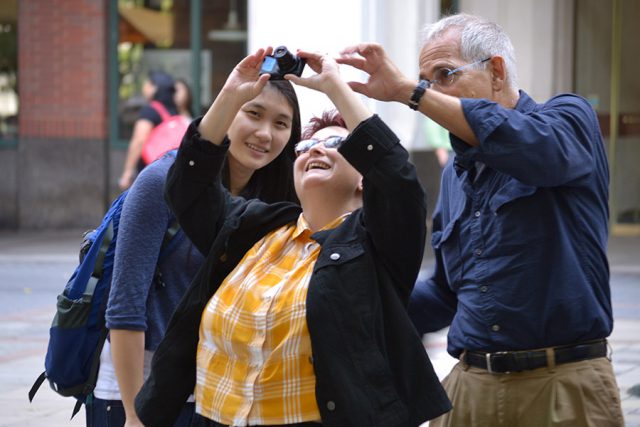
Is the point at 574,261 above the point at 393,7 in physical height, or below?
below

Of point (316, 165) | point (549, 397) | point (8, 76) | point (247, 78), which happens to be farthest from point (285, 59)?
point (8, 76)

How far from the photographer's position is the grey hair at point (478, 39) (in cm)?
329

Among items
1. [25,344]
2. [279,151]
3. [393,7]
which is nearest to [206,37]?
[393,7]

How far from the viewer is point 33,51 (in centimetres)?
1681

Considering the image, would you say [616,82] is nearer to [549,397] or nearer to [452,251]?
[452,251]

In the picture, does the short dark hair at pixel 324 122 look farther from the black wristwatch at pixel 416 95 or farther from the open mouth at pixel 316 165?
the black wristwatch at pixel 416 95

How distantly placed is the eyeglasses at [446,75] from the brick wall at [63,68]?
14.1m

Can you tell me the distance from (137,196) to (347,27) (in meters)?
5.58

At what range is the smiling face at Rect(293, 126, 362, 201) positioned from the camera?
3137 mm

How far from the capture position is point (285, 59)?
308 cm

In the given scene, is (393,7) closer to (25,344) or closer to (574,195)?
(25,344)

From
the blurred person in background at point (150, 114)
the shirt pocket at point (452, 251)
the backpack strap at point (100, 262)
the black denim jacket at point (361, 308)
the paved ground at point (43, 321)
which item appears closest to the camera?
the black denim jacket at point (361, 308)

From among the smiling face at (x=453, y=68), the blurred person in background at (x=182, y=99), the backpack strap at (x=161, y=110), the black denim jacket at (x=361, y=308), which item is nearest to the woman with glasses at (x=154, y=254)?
the black denim jacket at (x=361, y=308)

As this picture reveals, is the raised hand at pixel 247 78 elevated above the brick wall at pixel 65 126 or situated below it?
above
